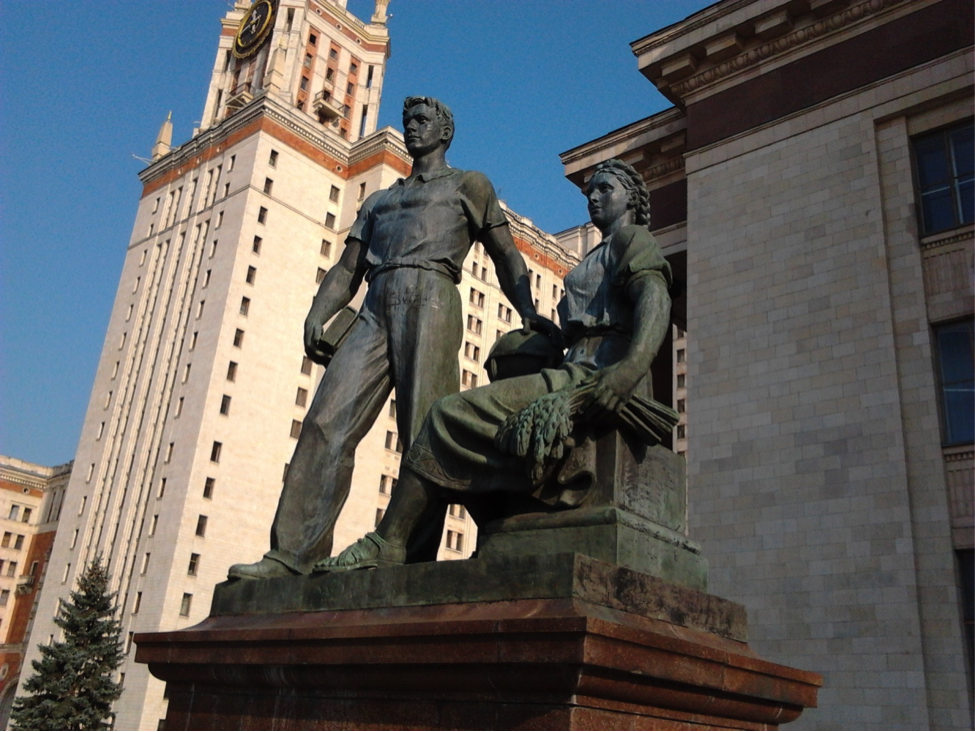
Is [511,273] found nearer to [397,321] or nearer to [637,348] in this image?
[397,321]

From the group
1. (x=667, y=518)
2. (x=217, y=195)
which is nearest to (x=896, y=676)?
(x=667, y=518)

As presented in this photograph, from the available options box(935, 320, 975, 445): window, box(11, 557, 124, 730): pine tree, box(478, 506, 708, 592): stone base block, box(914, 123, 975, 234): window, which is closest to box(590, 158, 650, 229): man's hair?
box(478, 506, 708, 592): stone base block

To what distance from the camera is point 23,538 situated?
249ft

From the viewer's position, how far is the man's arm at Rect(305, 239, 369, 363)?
6477mm

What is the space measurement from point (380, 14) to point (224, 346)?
37248 millimetres

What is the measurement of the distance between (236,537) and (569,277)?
46782mm

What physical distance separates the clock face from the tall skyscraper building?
25.1 inches

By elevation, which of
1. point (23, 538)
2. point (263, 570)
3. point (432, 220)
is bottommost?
point (263, 570)

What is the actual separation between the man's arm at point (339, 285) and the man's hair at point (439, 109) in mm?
1030

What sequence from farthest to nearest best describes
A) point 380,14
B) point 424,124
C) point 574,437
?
point 380,14, point 424,124, point 574,437

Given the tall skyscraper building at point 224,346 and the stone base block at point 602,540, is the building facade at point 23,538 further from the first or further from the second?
the stone base block at point 602,540

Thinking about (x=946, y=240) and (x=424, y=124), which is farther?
(x=946, y=240)

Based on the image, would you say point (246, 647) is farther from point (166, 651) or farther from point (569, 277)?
point (569, 277)

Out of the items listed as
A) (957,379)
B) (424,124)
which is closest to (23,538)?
(957,379)
